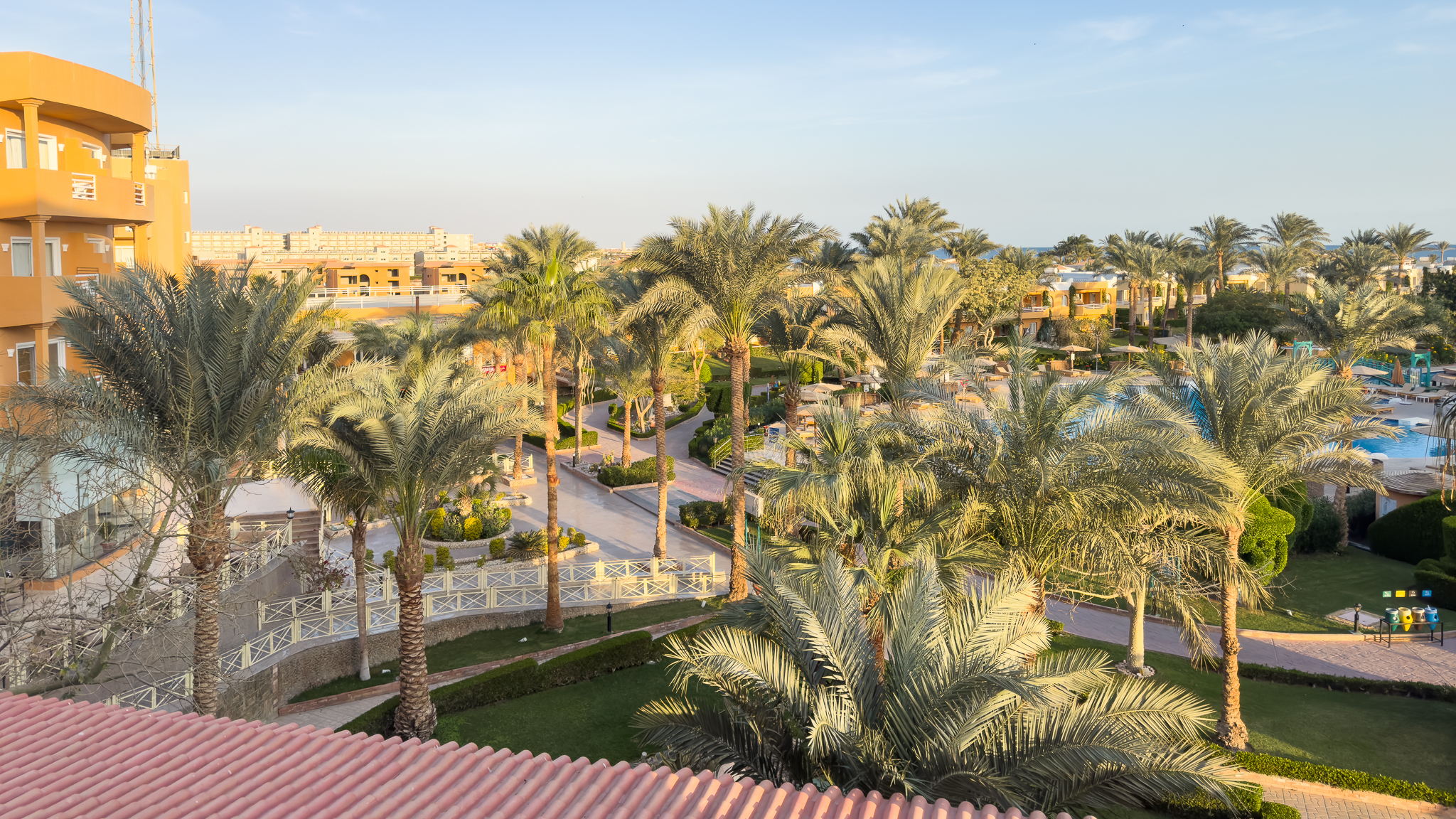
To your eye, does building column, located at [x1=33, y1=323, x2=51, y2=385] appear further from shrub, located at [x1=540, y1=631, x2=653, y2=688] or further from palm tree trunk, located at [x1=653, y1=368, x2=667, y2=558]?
palm tree trunk, located at [x1=653, y1=368, x2=667, y2=558]

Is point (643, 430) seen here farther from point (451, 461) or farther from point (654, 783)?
point (654, 783)

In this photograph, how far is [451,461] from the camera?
1427cm

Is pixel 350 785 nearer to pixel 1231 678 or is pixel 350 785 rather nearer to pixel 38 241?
pixel 1231 678

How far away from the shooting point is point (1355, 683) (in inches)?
621

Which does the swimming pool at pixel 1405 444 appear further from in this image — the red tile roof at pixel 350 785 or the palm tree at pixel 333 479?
the red tile roof at pixel 350 785

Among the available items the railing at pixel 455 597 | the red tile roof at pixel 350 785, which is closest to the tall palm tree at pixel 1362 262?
the railing at pixel 455 597

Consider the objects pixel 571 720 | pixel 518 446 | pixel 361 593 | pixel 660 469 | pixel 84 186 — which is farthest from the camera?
pixel 518 446

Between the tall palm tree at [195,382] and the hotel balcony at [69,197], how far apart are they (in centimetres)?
929

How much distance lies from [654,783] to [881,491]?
7068 millimetres

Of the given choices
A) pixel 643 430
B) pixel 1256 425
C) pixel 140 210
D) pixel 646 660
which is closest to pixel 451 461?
pixel 646 660

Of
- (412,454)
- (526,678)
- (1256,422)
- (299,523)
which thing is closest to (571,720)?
(526,678)

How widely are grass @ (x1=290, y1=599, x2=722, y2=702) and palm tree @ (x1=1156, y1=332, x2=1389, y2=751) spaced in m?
10.4

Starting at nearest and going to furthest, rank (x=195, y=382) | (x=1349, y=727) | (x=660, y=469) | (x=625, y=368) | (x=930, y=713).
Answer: (x=930, y=713) < (x=195, y=382) < (x=1349, y=727) < (x=660, y=469) < (x=625, y=368)

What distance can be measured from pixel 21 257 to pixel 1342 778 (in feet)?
87.5
